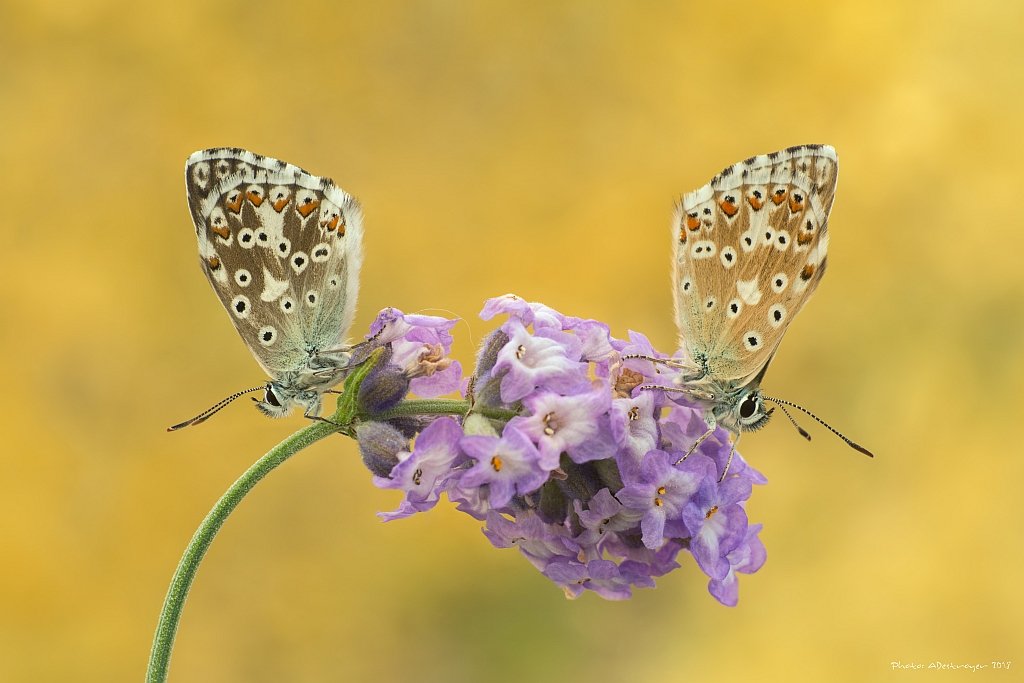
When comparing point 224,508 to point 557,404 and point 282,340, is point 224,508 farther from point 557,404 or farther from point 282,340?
point 557,404

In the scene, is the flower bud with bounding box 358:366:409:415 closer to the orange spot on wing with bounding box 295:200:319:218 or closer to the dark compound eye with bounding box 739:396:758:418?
the orange spot on wing with bounding box 295:200:319:218

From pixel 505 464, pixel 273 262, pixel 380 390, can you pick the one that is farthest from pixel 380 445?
pixel 273 262

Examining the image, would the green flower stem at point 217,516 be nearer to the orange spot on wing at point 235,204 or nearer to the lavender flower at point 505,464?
the lavender flower at point 505,464

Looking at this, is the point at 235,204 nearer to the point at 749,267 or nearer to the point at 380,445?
the point at 380,445

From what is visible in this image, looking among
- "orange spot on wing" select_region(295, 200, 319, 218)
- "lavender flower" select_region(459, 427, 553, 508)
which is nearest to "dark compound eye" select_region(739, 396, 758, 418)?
"lavender flower" select_region(459, 427, 553, 508)

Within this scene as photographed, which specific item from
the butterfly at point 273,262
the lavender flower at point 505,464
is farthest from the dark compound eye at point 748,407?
the butterfly at point 273,262

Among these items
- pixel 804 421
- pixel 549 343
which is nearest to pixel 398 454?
pixel 549 343
